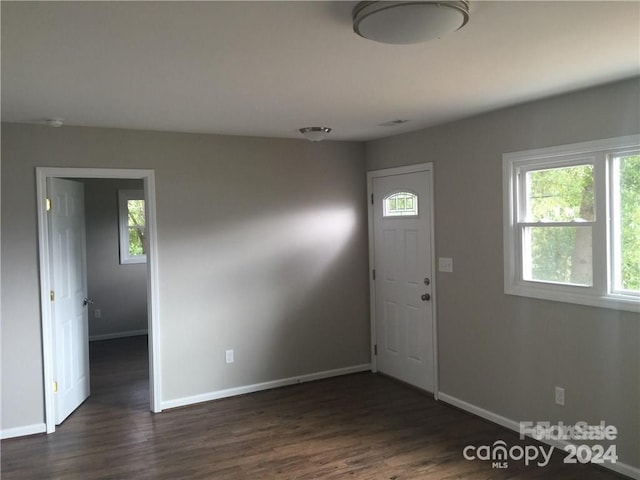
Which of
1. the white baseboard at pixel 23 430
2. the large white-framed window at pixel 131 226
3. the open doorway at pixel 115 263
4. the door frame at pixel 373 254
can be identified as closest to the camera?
the white baseboard at pixel 23 430

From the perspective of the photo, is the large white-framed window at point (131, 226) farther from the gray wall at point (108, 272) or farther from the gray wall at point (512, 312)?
the gray wall at point (512, 312)

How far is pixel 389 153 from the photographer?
193 inches

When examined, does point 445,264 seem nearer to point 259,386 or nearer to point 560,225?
point 560,225

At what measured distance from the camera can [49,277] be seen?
13.0 ft

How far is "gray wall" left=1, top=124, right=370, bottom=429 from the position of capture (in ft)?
12.6

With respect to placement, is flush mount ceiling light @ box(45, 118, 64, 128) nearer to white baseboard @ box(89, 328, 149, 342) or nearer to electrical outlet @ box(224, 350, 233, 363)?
electrical outlet @ box(224, 350, 233, 363)

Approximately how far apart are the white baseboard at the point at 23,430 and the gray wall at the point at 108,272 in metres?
3.28

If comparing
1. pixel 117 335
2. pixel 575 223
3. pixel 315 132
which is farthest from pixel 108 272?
pixel 575 223

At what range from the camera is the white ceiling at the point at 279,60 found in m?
1.89

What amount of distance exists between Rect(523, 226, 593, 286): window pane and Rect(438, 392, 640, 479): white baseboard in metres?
1.09

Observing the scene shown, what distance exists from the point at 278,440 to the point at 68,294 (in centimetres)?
218

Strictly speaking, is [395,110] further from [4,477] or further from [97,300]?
[97,300]

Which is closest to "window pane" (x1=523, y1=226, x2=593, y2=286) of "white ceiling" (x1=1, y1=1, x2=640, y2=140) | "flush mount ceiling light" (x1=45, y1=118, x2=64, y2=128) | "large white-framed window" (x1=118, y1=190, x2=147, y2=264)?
"white ceiling" (x1=1, y1=1, x2=640, y2=140)

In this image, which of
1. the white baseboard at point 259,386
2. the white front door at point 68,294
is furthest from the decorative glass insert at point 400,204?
the white front door at point 68,294
